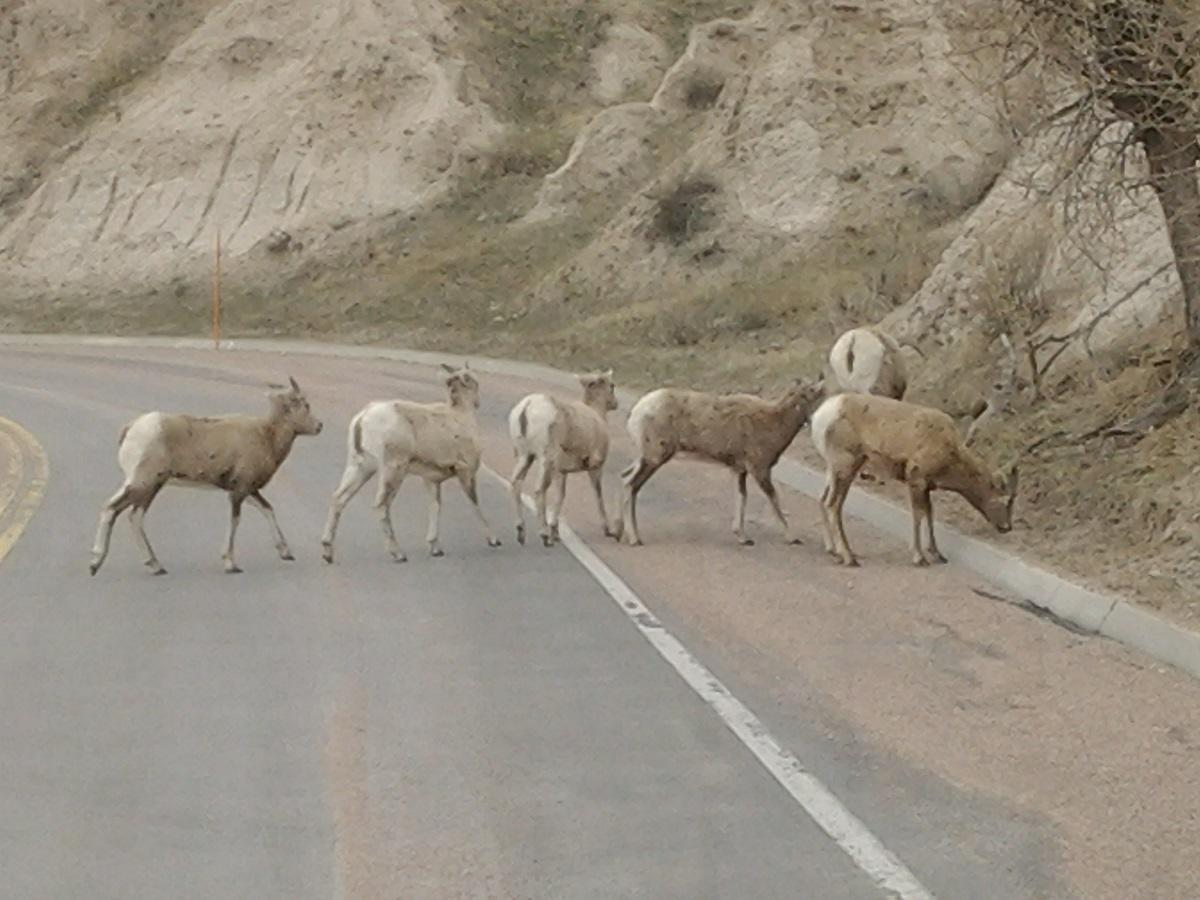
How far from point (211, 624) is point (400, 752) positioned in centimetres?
339

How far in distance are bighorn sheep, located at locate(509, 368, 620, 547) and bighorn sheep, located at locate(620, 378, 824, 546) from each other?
29cm

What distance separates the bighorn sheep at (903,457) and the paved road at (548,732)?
0.46 metres

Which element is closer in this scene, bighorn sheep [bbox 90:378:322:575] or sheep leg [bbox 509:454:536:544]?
bighorn sheep [bbox 90:378:322:575]

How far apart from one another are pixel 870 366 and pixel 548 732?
10.9 m

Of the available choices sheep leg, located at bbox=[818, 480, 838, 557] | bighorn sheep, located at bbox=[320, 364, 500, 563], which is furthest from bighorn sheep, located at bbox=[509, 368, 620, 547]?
sheep leg, located at bbox=[818, 480, 838, 557]

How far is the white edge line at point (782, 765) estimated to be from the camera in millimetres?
6961

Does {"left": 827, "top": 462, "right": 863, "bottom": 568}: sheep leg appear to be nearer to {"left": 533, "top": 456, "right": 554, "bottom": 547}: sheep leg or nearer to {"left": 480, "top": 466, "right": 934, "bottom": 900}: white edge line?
{"left": 480, "top": 466, "right": 934, "bottom": 900}: white edge line

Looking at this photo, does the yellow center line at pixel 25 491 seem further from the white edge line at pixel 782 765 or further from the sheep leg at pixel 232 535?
the white edge line at pixel 782 765

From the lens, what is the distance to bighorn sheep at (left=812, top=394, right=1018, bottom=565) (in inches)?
551

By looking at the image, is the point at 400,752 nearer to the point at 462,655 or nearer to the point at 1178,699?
the point at 462,655

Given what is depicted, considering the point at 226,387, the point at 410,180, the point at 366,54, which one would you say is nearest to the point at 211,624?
the point at 226,387

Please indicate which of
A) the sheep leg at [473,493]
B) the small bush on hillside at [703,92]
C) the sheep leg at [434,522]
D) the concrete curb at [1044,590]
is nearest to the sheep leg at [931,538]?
the concrete curb at [1044,590]

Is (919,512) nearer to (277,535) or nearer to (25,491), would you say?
(277,535)

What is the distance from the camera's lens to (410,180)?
1921 inches
